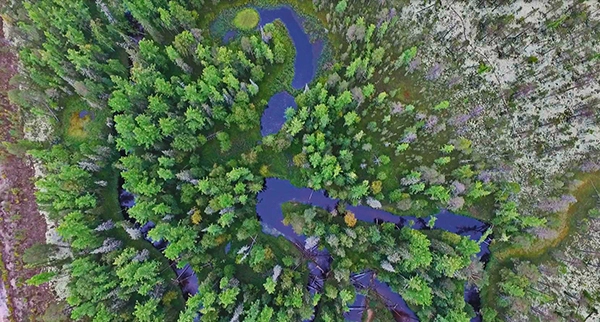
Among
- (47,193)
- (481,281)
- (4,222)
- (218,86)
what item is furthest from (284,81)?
(4,222)

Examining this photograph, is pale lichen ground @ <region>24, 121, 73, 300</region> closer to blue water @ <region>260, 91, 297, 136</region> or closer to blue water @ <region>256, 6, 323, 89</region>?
blue water @ <region>260, 91, 297, 136</region>

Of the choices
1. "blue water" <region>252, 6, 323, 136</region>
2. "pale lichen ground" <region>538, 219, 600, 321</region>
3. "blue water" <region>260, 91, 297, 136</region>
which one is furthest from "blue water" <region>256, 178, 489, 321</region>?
"pale lichen ground" <region>538, 219, 600, 321</region>

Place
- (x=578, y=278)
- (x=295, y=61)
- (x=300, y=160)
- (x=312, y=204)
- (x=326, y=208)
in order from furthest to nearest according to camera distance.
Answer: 1. (x=295, y=61)
2. (x=312, y=204)
3. (x=326, y=208)
4. (x=578, y=278)
5. (x=300, y=160)

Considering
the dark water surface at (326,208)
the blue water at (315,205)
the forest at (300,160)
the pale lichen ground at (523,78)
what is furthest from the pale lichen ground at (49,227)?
the pale lichen ground at (523,78)

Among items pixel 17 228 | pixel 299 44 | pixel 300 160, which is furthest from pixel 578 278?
pixel 17 228

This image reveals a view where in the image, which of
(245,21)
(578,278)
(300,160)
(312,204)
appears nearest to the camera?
(300,160)

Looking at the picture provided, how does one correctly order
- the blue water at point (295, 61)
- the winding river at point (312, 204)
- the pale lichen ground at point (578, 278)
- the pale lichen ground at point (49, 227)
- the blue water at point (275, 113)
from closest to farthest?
the pale lichen ground at point (578, 278) → the pale lichen ground at point (49, 227) → the winding river at point (312, 204) → the blue water at point (275, 113) → the blue water at point (295, 61)

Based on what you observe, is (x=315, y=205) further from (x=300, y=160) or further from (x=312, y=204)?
(x=300, y=160)

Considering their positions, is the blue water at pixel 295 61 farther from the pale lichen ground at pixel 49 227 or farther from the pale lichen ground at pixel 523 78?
the pale lichen ground at pixel 49 227
